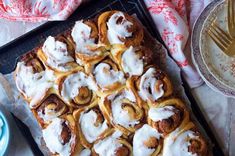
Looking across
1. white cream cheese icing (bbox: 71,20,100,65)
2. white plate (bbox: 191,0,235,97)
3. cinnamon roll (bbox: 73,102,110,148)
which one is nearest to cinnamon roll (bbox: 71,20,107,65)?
white cream cheese icing (bbox: 71,20,100,65)

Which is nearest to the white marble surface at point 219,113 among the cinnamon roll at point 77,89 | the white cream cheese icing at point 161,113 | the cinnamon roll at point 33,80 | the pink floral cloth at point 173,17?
the pink floral cloth at point 173,17

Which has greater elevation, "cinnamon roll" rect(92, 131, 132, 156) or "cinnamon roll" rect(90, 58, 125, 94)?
"cinnamon roll" rect(90, 58, 125, 94)

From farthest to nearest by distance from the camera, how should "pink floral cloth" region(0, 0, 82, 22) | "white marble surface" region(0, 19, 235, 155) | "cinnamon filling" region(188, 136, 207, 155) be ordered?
"pink floral cloth" region(0, 0, 82, 22)
"white marble surface" region(0, 19, 235, 155)
"cinnamon filling" region(188, 136, 207, 155)

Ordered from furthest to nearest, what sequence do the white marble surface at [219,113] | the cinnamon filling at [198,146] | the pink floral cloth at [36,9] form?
1. the pink floral cloth at [36,9]
2. the white marble surface at [219,113]
3. the cinnamon filling at [198,146]

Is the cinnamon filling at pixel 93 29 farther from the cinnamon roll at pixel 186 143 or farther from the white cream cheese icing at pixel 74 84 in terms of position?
the cinnamon roll at pixel 186 143

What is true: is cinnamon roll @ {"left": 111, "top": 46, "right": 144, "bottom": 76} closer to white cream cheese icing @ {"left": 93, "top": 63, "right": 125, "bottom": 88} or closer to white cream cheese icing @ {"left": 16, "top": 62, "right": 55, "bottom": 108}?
white cream cheese icing @ {"left": 93, "top": 63, "right": 125, "bottom": 88}

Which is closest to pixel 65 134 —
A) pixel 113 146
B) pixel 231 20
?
pixel 113 146
